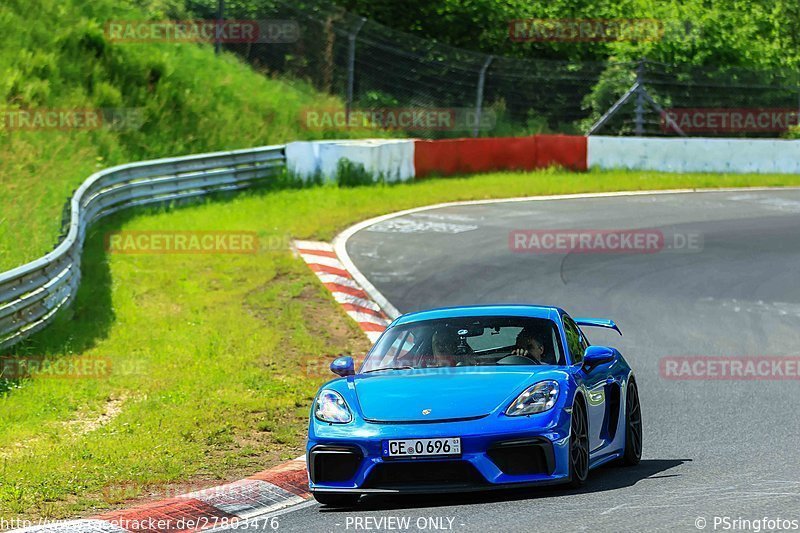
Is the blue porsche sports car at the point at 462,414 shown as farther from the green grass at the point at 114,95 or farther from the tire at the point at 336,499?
the green grass at the point at 114,95

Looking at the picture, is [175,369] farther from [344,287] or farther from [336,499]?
[336,499]

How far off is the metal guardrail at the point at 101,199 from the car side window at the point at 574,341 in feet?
18.9

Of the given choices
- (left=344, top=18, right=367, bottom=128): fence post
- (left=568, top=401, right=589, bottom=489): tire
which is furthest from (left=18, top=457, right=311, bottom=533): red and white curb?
(left=344, top=18, right=367, bottom=128): fence post

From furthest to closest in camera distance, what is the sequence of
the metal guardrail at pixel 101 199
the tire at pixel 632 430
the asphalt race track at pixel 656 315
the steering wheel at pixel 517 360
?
the metal guardrail at pixel 101 199 → the tire at pixel 632 430 → the steering wheel at pixel 517 360 → the asphalt race track at pixel 656 315

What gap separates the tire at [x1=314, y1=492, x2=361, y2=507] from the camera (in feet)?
26.2

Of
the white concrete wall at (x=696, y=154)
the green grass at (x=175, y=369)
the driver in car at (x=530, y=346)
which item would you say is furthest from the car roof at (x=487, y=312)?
the white concrete wall at (x=696, y=154)

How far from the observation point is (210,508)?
26.9 ft

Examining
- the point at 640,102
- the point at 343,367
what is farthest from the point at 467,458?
the point at 640,102

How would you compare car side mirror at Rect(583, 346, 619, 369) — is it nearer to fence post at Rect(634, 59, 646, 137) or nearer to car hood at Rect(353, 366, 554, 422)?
car hood at Rect(353, 366, 554, 422)

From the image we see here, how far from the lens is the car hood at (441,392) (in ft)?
25.5

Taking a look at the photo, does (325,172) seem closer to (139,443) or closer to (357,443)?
(139,443)

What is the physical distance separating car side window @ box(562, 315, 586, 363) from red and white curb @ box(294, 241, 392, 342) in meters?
5.93

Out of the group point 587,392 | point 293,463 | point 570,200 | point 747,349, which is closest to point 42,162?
point 570,200

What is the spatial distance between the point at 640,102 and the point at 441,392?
2541 cm
